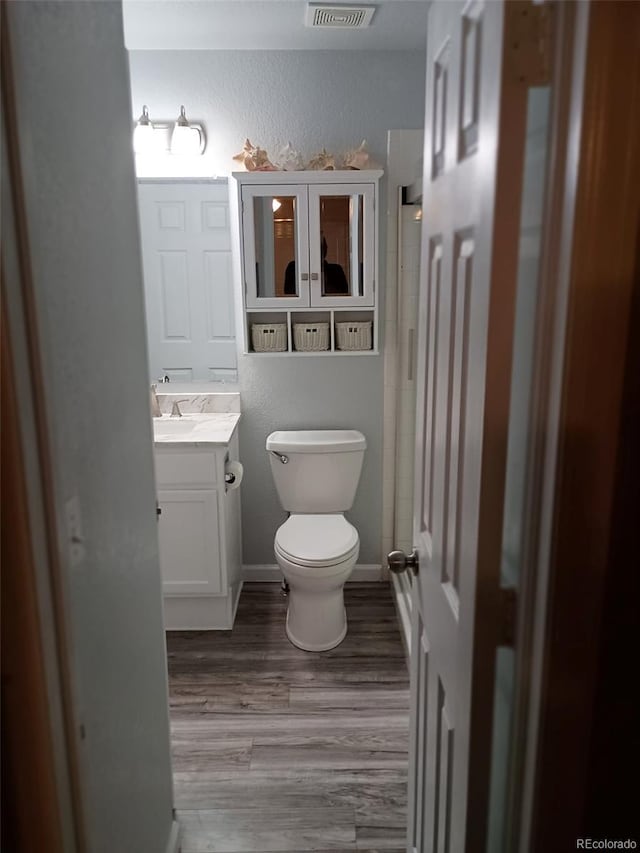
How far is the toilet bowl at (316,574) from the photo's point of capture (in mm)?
2547

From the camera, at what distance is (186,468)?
266 centimetres

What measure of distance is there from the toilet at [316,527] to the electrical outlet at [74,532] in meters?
1.51

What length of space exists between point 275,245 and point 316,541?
130 centimetres

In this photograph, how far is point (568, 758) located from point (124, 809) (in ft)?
3.05

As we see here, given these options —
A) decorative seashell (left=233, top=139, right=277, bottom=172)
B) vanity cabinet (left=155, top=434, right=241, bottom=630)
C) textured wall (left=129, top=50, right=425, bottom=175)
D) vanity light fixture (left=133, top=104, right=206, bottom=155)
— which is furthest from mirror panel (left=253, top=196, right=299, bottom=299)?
vanity cabinet (left=155, top=434, right=241, bottom=630)

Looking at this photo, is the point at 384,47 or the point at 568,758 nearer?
the point at 568,758

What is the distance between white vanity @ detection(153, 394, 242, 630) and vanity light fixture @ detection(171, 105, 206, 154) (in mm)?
1207

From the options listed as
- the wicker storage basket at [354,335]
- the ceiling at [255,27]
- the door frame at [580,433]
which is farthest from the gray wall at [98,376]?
the wicker storage basket at [354,335]

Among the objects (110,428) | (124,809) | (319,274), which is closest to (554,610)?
(110,428)

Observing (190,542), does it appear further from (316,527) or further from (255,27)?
(255,27)

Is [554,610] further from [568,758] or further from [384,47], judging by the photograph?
[384,47]

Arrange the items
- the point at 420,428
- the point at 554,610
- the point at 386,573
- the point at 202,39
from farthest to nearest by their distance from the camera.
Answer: the point at 386,573 → the point at 202,39 → the point at 420,428 → the point at 554,610

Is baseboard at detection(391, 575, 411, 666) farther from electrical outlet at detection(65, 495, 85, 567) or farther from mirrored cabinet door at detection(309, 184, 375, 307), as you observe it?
electrical outlet at detection(65, 495, 85, 567)

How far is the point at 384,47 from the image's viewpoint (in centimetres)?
276
